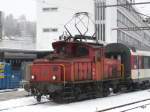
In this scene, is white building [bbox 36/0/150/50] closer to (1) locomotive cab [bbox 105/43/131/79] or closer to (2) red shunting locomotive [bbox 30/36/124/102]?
(1) locomotive cab [bbox 105/43/131/79]

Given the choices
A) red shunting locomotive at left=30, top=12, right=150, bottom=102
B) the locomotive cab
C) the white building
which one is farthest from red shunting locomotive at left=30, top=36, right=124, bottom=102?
the white building

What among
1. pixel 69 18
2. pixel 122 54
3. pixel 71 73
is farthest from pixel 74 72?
pixel 69 18

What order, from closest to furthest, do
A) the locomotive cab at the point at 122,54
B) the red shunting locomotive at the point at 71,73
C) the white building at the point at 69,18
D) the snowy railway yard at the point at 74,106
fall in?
the snowy railway yard at the point at 74,106 < the red shunting locomotive at the point at 71,73 < the locomotive cab at the point at 122,54 < the white building at the point at 69,18

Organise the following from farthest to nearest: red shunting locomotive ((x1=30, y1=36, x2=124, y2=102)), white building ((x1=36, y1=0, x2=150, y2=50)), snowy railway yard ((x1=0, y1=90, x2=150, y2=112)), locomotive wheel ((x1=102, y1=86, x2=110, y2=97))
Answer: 1. white building ((x1=36, y1=0, x2=150, y2=50))
2. locomotive wheel ((x1=102, y1=86, x2=110, y2=97))
3. red shunting locomotive ((x1=30, y1=36, x2=124, y2=102))
4. snowy railway yard ((x1=0, y1=90, x2=150, y2=112))

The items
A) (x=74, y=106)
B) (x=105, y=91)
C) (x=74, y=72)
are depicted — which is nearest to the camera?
(x=74, y=106)

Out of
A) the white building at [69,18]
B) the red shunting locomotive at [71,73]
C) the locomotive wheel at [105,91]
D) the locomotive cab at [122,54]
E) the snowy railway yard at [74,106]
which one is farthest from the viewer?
the white building at [69,18]

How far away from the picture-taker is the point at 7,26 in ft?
338

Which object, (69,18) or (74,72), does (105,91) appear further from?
(69,18)

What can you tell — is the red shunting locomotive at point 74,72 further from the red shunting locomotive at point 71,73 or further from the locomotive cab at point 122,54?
the locomotive cab at point 122,54

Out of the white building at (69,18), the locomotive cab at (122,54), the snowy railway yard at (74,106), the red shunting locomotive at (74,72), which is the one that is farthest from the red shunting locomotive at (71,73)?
the white building at (69,18)

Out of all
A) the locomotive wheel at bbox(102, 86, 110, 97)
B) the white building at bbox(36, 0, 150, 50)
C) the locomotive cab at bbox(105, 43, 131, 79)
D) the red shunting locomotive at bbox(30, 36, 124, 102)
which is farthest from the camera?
the white building at bbox(36, 0, 150, 50)

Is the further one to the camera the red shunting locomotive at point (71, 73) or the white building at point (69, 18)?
the white building at point (69, 18)

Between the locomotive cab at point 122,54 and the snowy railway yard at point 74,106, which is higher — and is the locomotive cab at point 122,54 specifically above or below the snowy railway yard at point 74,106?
above

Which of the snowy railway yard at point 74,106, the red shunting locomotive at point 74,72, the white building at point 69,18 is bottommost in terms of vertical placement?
the snowy railway yard at point 74,106
